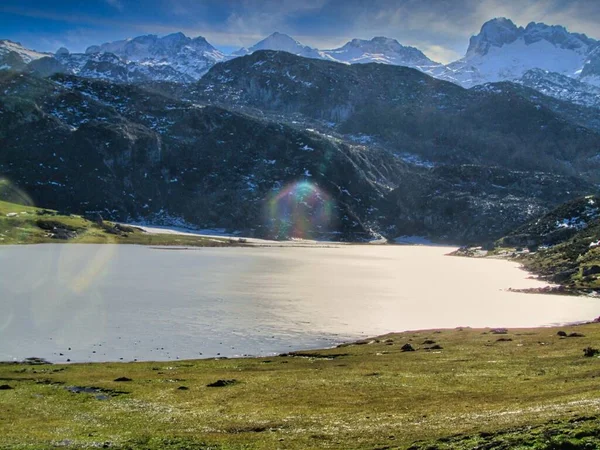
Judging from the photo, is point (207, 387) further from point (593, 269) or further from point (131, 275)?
point (593, 269)

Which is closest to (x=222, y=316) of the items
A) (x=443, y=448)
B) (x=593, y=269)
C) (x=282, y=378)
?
(x=282, y=378)

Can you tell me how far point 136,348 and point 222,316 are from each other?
1091 inches

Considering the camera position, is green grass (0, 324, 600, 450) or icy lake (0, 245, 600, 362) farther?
icy lake (0, 245, 600, 362)

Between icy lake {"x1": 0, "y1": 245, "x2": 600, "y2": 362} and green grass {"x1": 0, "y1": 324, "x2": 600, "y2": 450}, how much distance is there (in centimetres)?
1382

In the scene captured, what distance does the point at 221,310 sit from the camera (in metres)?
116

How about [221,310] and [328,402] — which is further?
[221,310]

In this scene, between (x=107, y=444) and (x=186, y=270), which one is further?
(x=186, y=270)

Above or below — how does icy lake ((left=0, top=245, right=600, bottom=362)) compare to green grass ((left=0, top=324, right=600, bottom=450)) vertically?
above

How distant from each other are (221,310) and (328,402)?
69.9 m

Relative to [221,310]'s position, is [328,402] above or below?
below

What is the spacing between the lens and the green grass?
3478 centimetres

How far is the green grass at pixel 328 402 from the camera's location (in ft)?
114

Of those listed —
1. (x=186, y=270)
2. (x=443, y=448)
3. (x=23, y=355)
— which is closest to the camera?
(x=443, y=448)

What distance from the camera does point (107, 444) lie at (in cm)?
3612
